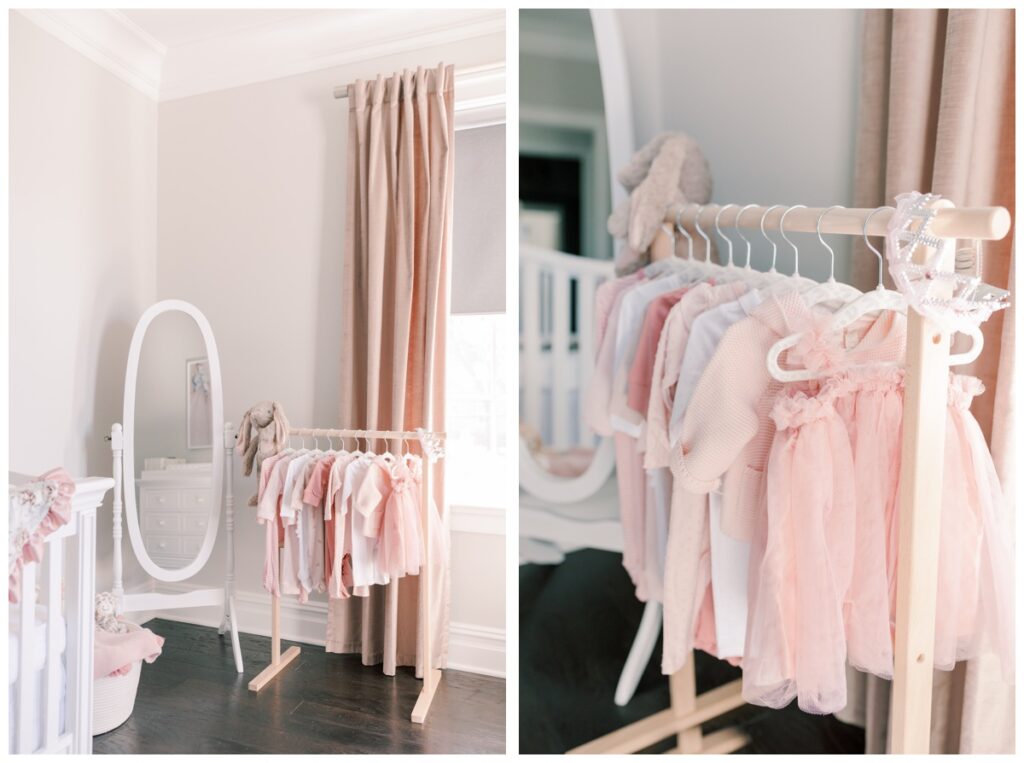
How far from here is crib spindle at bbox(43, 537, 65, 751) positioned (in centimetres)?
116

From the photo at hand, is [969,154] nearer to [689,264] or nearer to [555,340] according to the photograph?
[689,264]

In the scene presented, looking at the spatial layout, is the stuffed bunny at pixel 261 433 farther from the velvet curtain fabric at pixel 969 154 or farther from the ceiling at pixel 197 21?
the velvet curtain fabric at pixel 969 154

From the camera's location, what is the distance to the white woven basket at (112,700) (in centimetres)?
143

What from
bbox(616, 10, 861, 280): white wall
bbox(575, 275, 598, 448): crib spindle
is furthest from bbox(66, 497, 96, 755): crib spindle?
bbox(616, 10, 861, 280): white wall

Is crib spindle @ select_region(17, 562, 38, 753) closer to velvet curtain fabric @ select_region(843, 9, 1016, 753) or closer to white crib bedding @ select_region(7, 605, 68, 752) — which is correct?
white crib bedding @ select_region(7, 605, 68, 752)

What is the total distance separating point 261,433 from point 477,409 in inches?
25.6

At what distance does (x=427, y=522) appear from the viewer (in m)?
1.63

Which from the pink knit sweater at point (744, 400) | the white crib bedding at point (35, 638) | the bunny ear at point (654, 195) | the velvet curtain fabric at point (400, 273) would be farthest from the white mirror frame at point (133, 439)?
the pink knit sweater at point (744, 400)

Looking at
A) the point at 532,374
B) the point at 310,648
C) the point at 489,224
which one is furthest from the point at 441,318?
the point at 310,648

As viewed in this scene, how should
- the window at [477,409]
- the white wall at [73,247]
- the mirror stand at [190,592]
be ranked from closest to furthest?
the white wall at [73,247]
the mirror stand at [190,592]
the window at [477,409]

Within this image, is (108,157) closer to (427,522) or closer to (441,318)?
(441,318)

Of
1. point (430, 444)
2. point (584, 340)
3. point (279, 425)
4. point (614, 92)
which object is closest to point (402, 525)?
point (430, 444)

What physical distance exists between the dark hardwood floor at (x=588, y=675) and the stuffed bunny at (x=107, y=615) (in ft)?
3.63

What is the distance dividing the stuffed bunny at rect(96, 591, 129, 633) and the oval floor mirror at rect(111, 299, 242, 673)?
0.41ft
